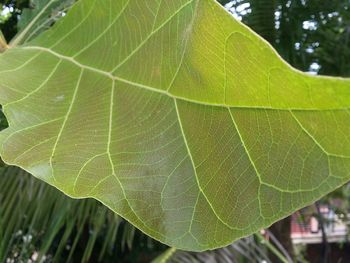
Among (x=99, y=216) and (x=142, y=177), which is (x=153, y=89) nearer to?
(x=142, y=177)

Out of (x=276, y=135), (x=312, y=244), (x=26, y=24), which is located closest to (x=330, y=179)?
(x=276, y=135)

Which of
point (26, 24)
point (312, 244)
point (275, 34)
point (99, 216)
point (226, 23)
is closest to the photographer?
point (226, 23)

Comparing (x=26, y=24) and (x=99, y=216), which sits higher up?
(x=26, y=24)

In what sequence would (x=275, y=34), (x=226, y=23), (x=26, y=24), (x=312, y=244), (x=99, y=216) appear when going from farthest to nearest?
(x=312, y=244)
(x=99, y=216)
(x=275, y=34)
(x=26, y=24)
(x=226, y=23)

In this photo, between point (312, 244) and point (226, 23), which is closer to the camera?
point (226, 23)

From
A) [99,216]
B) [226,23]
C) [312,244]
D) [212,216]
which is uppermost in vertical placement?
[226,23]

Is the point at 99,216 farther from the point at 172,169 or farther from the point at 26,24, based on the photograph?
the point at 172,169
